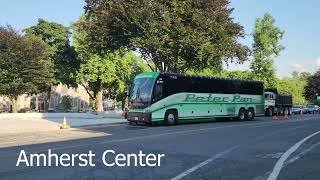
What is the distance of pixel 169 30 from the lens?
134 feet

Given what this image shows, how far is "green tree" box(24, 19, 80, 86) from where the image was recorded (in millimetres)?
72250

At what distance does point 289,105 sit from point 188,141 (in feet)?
161

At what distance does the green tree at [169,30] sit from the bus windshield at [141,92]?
709 centimetres

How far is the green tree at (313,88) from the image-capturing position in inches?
4481

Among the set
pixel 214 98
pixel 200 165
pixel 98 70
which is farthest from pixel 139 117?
pixel 98 70

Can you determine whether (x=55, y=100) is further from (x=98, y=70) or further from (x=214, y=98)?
(x=214, y=98)

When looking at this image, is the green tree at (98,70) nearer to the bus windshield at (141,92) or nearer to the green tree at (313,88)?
the bus windshield at (141,92)

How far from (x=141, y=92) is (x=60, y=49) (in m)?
43.1

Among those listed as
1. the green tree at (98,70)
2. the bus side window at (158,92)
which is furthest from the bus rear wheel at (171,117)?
the green tree at (98,70)

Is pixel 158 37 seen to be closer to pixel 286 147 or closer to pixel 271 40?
pixel 286 147

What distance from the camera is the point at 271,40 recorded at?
255 feet

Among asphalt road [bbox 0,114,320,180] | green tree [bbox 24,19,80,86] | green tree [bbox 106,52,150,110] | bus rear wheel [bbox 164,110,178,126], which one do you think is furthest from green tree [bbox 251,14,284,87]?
asphalt road [bbox 0,114,320,180]

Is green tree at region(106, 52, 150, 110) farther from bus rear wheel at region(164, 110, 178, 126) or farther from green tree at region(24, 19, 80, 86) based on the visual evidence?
bus rear wheel at region(164, 110, 178, 126)

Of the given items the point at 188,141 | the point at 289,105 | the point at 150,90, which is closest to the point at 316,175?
the point at 188,141
